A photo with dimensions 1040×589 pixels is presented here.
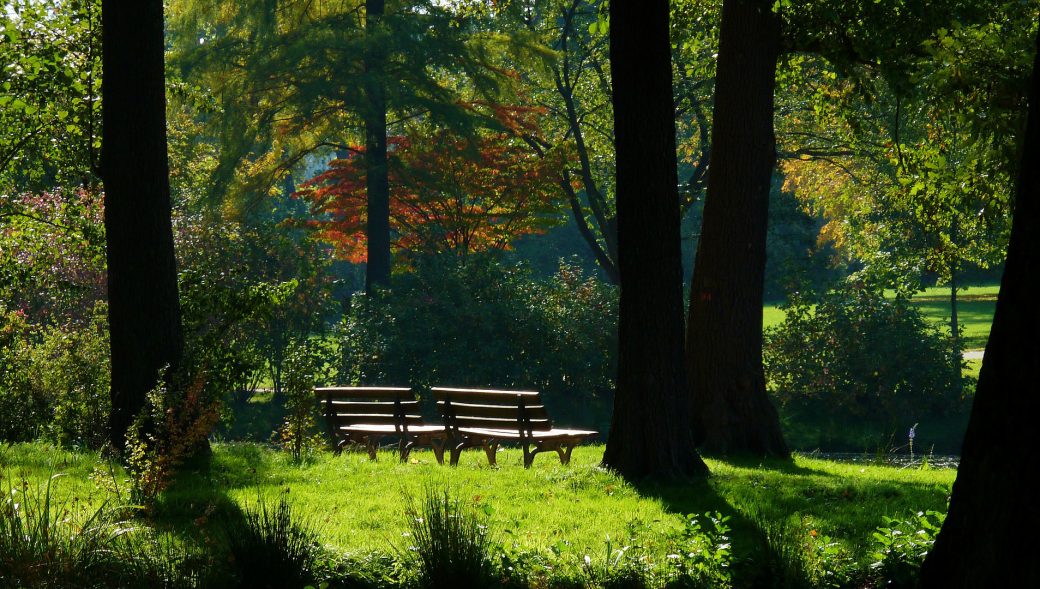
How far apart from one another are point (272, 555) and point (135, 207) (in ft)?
17.6

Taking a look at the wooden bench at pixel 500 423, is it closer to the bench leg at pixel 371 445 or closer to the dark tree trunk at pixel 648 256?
the bench leg at pixel 371 445

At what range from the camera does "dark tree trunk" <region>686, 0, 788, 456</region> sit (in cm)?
1260

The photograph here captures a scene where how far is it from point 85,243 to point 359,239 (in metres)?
14.6

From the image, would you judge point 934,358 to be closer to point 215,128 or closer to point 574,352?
point 574,352

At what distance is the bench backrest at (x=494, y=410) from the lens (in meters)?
12.1

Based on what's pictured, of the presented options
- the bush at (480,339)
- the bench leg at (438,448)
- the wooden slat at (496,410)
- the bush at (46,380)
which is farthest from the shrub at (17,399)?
the bush at (480,339)

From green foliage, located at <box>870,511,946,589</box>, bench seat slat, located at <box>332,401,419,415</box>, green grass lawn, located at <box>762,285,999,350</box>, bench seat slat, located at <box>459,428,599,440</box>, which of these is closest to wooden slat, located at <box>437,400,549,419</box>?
bench seat slat, located at <box>459,428,599,440</box>

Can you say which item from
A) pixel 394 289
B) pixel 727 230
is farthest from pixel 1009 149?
pixel 394 289

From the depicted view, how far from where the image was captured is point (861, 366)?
891 inches

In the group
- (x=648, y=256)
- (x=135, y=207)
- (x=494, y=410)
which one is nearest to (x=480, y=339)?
(x=494, y=410)

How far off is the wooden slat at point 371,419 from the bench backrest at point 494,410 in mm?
662

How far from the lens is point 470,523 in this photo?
6320mm

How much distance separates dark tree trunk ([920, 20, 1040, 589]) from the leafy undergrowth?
136 cm

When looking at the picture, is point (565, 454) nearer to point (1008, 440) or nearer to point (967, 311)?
point (1008, 440)
